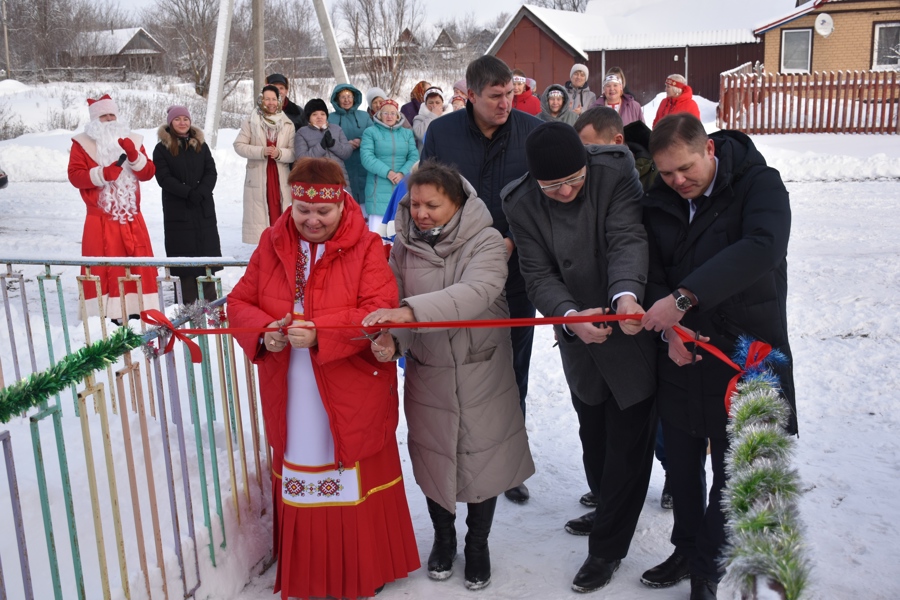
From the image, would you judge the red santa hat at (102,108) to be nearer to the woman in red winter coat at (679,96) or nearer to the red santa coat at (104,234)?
the red santa coat at (104,234)

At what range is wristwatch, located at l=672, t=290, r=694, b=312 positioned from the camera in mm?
2711

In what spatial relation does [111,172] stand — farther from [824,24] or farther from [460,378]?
[824,24]

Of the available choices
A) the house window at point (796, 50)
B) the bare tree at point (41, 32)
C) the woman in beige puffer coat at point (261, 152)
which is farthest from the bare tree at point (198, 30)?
the woman in beige puffer coat at point (261, 152)

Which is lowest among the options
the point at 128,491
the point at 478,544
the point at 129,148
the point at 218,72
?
the point at 478,544

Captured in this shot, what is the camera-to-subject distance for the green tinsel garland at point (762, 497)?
1577mm

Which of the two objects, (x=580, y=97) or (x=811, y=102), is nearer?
(x=580, y=97)

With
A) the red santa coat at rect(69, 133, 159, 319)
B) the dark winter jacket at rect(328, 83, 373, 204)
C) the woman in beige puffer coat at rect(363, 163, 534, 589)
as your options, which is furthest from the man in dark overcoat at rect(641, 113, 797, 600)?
the dark winter jacket at rect(328, 83, 373, 204)

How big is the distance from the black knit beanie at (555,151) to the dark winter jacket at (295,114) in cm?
627

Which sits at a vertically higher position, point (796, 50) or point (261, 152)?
point (796, 50)

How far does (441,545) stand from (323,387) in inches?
37.4

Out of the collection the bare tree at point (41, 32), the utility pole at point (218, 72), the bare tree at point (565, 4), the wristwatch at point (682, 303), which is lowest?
the wristwatch at point (682, 303)

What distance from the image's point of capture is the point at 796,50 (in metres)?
30.5

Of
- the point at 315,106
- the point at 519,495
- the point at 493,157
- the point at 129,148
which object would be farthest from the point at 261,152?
the point at 519,495

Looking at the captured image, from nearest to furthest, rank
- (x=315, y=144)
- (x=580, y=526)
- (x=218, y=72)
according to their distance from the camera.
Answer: (x=580, y=526) < (x=315, y=144) < (x=218, y=72)
